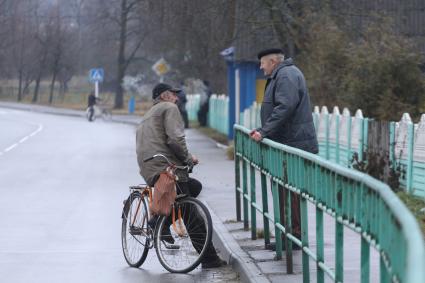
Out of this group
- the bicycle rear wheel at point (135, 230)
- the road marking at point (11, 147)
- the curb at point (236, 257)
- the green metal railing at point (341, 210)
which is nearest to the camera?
the green metal railing at point (341, 210)

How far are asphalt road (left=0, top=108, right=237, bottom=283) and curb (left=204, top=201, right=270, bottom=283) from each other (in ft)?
0.45

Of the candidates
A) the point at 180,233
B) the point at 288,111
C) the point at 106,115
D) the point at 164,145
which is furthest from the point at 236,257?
the point at 106,115

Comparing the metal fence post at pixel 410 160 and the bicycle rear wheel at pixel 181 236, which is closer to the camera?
the bicycle rear wheel at pixel 181 236

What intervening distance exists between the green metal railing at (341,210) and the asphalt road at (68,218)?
1.07 meters

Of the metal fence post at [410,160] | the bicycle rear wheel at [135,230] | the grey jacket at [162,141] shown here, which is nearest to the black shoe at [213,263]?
the bicycle rear wheel at [135,230]

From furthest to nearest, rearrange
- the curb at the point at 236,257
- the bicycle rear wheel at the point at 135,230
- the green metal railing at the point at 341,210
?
1. the bicycle rear wheel at the point at 135,230
2. the curb at the point at 236,257
3. the green metal railing at the point at 341,210

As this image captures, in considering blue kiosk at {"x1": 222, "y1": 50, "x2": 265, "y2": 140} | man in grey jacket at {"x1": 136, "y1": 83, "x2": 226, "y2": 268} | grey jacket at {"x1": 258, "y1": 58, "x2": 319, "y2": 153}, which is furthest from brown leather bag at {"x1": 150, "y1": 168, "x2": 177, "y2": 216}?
blue kiosk at {"x1": 222, "y1": 50, "x2": 265, "y2": 140}

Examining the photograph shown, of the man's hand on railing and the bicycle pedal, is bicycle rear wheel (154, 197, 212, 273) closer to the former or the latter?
the bicycle pedal

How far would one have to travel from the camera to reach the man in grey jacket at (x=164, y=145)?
30.7 feet

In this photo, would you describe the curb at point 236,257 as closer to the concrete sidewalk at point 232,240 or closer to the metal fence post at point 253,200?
the concrete sidewalk at point 232,240

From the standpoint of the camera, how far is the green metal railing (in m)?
4.06

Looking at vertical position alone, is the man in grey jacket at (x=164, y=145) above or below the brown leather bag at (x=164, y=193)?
above

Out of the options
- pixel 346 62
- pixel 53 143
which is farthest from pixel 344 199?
pixel 53 143

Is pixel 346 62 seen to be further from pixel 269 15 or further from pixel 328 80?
pixel 269 15
